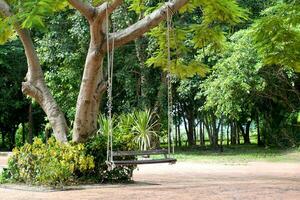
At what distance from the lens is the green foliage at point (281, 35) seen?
40.5ft

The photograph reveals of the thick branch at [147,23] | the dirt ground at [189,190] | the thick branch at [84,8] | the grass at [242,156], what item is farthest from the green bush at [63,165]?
the grass at [242,156]

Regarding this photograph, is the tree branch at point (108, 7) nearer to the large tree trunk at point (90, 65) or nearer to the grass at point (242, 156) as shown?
the large tree trunk at point (90, 65)

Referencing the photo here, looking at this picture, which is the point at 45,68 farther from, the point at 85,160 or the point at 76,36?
the point at 85,160

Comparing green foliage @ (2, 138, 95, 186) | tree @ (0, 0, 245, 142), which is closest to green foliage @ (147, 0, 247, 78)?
tree @ (0, 0, 245, 142)

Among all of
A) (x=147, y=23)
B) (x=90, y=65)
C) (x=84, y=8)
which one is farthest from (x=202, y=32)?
(x=84, y=8)

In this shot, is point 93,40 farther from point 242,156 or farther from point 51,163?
point 242,156

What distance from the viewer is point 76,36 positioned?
26359 mm

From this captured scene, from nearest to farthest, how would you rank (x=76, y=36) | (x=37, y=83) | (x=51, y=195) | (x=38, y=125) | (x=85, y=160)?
(x=51, y=195) → (x=85, y=160) → (x=37, y=83) → (x=76, y=36) → (x=38, y=125)

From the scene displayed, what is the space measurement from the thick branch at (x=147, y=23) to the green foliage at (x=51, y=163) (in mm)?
2562

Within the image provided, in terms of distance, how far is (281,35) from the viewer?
12.7 meters

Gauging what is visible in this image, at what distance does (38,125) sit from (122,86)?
14956 millimetres

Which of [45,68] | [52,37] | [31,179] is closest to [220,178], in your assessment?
[31,179]

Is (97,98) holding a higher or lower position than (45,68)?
lower

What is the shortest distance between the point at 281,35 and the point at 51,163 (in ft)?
20.3
